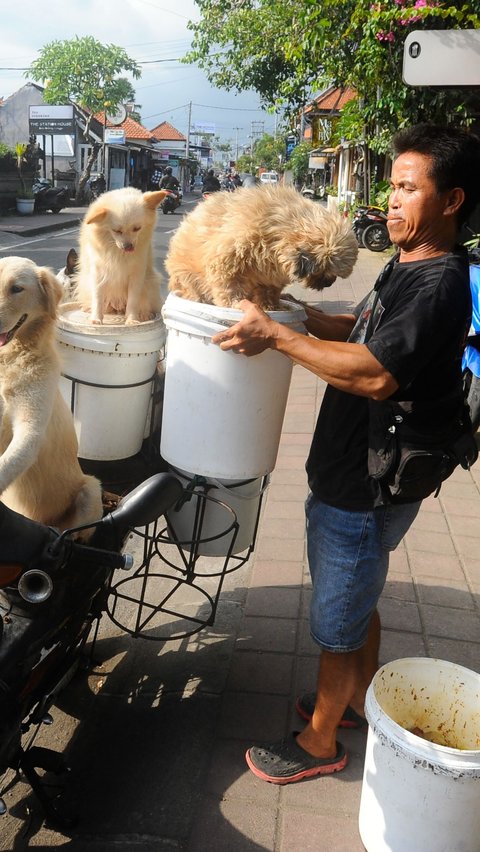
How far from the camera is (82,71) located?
127ft

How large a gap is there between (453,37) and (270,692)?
13.9ft

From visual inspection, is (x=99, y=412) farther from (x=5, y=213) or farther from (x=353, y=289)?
(x=5, y=213)

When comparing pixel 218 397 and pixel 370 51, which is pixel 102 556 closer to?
pixel 218 397

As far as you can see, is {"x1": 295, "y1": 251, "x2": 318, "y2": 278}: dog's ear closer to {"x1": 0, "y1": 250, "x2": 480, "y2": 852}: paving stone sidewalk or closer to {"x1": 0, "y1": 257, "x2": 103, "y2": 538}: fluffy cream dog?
{"x1": 0, "y1": 257, "x2": 103, "y2": 538}: fluffy cream dog

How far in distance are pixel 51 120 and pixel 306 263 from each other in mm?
35215

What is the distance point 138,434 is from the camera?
9.98 feet

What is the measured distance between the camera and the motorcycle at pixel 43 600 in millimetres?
1856

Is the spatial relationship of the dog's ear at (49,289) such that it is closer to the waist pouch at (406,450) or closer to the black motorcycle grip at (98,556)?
the black motorcycle grip at (98,556)

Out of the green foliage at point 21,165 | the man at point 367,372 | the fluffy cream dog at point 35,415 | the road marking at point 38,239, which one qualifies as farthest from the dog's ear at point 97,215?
the green foliage at point 21,165

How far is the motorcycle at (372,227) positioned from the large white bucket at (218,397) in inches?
547

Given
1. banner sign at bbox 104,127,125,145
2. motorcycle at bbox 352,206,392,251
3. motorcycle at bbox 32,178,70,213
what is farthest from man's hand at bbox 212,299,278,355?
banner sign at bbox 104,127,125,145

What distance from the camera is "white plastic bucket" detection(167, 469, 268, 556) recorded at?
8.33 feet

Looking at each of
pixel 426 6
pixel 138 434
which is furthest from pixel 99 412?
pixel 426 6

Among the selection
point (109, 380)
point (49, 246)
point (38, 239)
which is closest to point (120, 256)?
point (109, 380)
